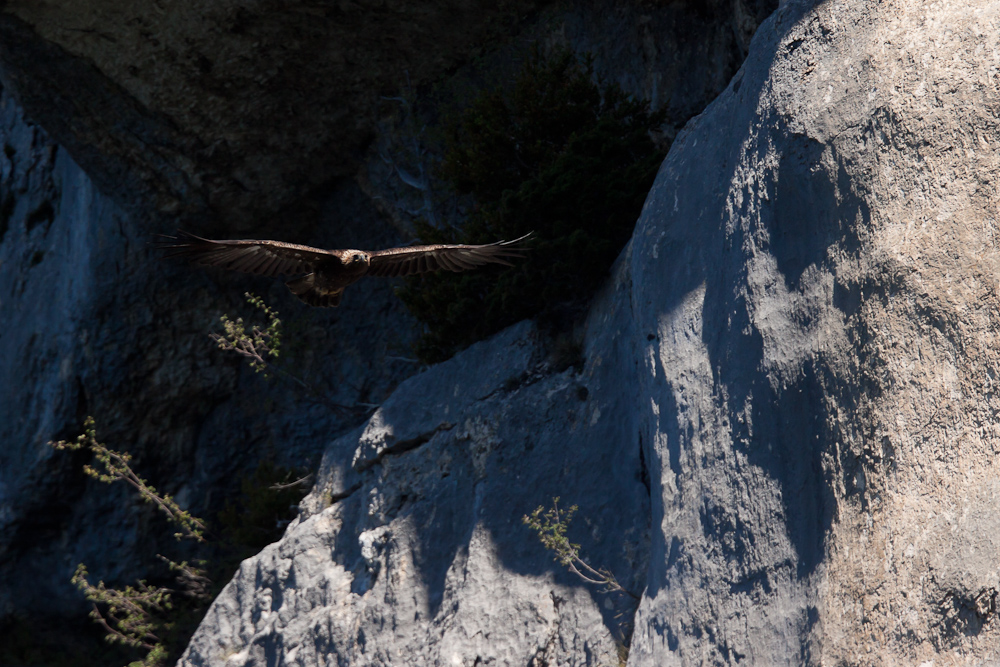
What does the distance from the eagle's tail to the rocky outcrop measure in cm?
142

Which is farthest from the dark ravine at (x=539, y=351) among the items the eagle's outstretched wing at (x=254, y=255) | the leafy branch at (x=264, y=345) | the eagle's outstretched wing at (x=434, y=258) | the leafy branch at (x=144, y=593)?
the eagle's outstretched wing at (x=254, y=255)

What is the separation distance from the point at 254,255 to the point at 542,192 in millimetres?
2548

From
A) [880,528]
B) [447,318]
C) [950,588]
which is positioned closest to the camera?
[950,588]

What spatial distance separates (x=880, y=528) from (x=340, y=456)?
5.70 m

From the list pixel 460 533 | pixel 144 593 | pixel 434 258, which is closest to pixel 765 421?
pixel 460 533

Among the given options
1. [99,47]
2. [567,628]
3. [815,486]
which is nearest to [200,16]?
[99,47]

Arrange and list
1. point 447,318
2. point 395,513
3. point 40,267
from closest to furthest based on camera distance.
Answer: point 395,513, point 447,318, point 40,267

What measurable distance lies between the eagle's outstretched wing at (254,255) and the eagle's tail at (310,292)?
0.35ft

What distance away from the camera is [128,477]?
34.9 feet

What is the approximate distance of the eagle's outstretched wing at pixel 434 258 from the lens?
23.3 feet

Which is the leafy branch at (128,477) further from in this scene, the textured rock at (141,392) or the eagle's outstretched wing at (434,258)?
the eagle's outstretched wing at (434,258)

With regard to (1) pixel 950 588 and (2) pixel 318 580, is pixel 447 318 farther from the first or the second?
(1) pixel 950 588

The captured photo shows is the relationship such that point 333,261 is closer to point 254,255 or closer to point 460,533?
point 254,255

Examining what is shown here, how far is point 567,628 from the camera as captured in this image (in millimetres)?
6195
